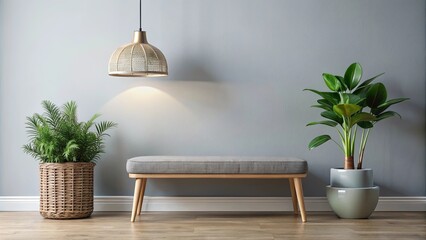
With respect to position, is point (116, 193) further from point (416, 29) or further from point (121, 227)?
point (416, 29)

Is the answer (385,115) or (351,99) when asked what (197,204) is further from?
(385,115)

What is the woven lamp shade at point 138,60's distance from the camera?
4.39 m

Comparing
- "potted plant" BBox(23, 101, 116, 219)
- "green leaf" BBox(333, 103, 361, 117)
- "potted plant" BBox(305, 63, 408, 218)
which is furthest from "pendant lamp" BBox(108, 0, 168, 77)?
"green leaf" BBox(333, 103, 361, 117)

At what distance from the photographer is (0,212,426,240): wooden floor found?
3.70 m

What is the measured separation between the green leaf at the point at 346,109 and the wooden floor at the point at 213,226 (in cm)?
72

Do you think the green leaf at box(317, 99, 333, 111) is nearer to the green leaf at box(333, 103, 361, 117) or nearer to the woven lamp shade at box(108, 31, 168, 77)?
the green leaf at box(333, 103, 361, 117)

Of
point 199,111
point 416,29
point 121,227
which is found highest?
point 416,29

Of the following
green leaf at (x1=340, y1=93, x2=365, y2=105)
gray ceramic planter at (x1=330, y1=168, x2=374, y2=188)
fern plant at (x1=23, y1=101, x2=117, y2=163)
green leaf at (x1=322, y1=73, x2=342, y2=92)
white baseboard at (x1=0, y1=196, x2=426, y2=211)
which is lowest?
white baseboard at (x1=0, y1=196, x2=426, y2=211)

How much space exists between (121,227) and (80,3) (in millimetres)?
1794

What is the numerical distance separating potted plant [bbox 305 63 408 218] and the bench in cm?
30

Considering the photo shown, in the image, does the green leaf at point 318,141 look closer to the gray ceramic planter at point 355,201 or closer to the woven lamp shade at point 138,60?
the gray ceramic planter at point 355,201

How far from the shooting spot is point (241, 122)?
4.84 metres

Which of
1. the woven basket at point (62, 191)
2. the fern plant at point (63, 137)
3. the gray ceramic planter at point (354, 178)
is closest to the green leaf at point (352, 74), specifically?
the gray ceramic planter at point (354, 178)

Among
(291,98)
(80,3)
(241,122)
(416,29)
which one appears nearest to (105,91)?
(80,3)
